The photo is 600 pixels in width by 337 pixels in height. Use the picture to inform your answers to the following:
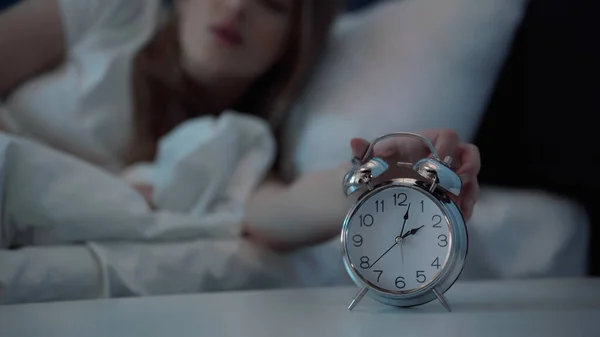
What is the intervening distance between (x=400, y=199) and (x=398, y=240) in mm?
39

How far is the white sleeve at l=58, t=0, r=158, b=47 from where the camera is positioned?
3.61 ft

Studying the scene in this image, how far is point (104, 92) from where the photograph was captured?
3.61 ft

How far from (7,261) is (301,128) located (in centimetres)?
59

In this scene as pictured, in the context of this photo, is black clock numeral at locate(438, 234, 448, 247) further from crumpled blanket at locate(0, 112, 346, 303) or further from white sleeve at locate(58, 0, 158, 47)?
white sleeve at locate(58, 0, 158, 47)

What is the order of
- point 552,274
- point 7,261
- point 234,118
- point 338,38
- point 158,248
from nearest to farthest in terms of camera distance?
1. point 7,261
2. point 158,248
3. point 552,274
4. point 234,118
5. point 338,38

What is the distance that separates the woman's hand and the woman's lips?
23.8 inches

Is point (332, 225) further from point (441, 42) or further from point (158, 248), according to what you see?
point (441, 42)

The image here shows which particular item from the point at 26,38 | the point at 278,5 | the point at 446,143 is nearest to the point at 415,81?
the point at 278,5

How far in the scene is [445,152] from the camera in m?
0.56

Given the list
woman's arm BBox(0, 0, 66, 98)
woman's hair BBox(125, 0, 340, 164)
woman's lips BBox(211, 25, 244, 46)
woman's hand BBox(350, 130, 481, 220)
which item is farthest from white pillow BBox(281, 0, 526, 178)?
woman's arm BBox(0, 0, 66, 98)

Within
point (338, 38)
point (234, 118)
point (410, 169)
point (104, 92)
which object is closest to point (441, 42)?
point (338, 38)

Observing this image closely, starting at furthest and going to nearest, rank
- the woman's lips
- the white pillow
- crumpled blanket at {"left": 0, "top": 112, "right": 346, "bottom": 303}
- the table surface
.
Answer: the woman's lips
the white pillow
crumpled blanket at {"left": 0, "top": 112, "right": 346, "bottom": 303}
the table surface

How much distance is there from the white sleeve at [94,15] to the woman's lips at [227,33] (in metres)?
0.20

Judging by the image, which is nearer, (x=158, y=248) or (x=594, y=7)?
(x=158, y=248)
